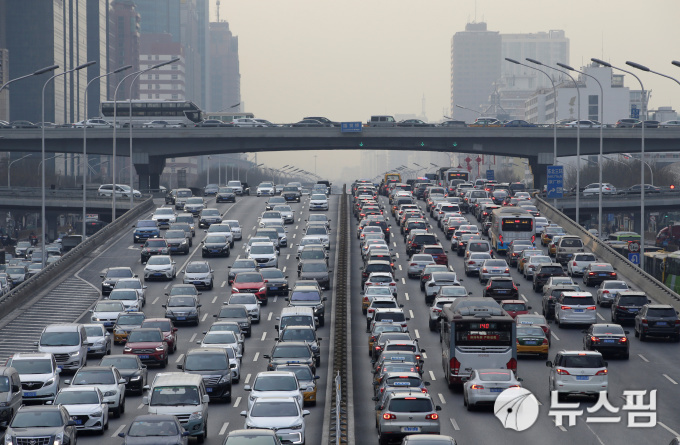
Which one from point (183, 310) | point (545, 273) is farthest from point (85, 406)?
point (545, 273)

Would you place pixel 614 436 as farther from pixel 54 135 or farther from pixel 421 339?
pixel 54 135

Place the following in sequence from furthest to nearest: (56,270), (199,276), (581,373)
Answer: (56,270) < (199,276) < (581,373)

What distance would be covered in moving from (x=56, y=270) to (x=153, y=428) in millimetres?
36875

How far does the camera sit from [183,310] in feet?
149

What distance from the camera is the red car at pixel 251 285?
1991 inches

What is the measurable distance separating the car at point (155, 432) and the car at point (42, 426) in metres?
1.43

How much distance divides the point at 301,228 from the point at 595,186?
1741 inches

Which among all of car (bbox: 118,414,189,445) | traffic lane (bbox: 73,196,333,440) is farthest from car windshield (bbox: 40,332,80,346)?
car (bbox: 118,414,189,445)

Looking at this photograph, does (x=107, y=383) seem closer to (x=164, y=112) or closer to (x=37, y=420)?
(x=37, y=420)

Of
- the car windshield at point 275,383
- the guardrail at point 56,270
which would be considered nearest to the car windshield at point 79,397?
the car windshield at point 275,383

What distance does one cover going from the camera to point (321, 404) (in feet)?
105

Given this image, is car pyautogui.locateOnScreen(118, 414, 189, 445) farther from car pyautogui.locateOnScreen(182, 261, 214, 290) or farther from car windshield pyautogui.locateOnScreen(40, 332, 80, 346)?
car pyautogui.locateOnScreen(182, 261, 214, 290)

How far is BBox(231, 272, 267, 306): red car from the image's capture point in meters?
50.6

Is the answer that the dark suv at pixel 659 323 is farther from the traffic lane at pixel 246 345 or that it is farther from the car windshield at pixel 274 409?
the car windshield at pixel 274 409
